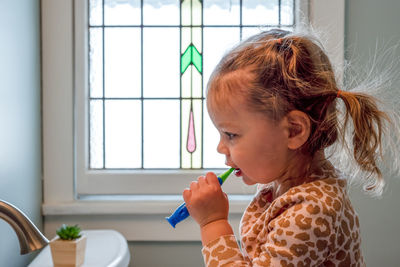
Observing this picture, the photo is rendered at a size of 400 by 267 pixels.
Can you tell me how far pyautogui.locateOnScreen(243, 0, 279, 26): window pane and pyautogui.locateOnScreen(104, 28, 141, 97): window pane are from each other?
1.10 ft

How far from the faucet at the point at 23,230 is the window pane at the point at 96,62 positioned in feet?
2.49

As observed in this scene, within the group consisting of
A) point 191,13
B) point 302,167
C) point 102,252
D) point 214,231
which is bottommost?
point 102,252

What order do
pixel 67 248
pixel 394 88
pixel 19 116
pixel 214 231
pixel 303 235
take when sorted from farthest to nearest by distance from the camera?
pixel 394 88 → pixel 19 116 → pixel 67 248 → pixel 214 231 → pixel 303 235

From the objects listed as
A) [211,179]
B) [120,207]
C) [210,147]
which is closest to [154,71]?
[210,147]

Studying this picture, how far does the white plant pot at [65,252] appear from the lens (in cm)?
99

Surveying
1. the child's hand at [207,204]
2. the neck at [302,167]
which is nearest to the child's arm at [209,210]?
the child's hand at [207,204]

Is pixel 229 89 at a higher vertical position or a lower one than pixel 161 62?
lower

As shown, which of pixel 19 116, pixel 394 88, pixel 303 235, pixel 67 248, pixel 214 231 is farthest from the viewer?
pixel 394 88

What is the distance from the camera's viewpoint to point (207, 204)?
0.74m

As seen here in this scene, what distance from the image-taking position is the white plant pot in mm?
988

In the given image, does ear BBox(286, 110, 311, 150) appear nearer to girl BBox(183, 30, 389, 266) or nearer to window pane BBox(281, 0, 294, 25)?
girl BBox(183, 30, 389, 266)

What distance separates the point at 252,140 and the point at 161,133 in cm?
73

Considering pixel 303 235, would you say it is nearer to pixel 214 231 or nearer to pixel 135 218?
pixel 214 231

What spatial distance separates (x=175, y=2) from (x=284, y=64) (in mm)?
777
